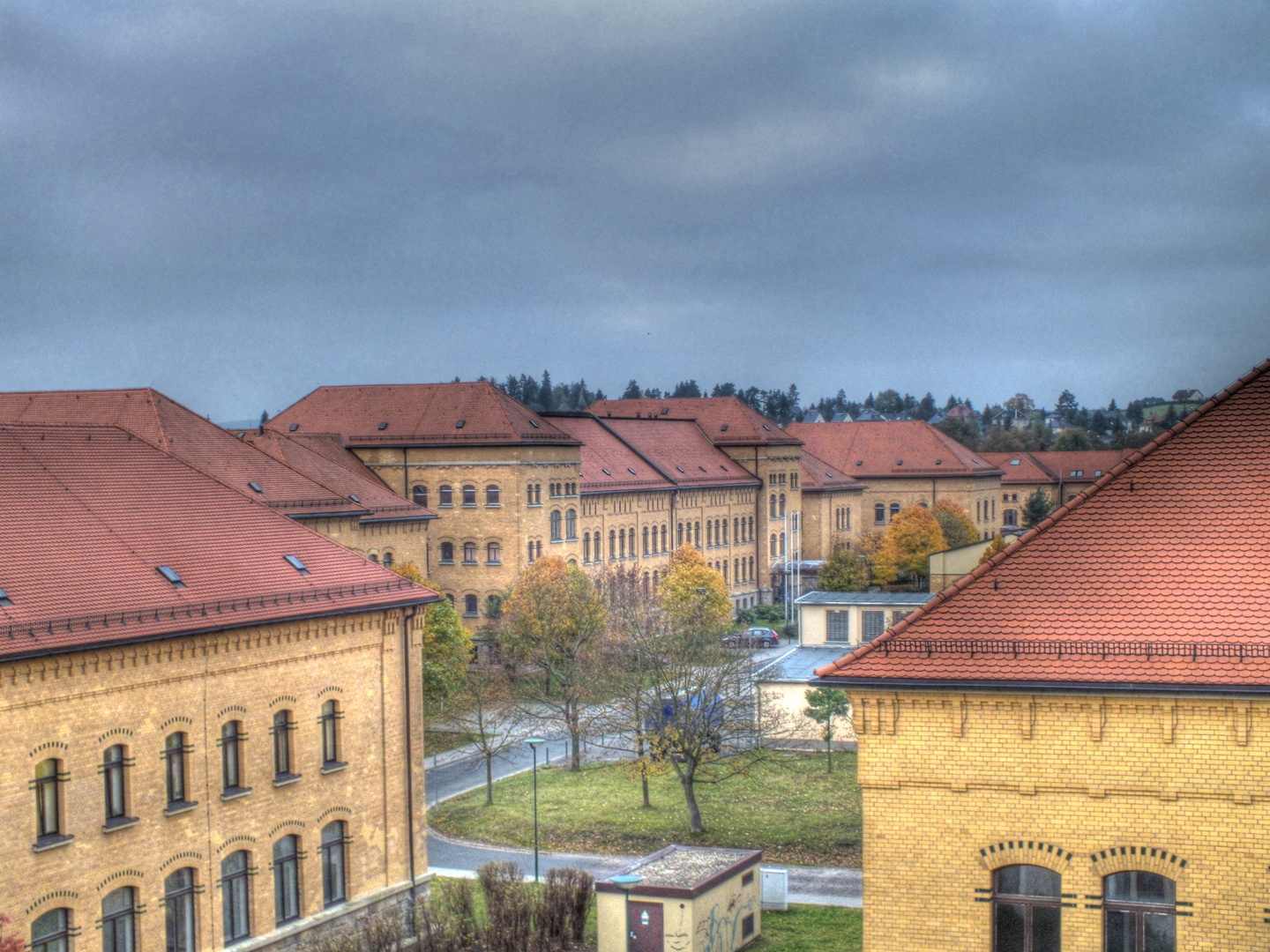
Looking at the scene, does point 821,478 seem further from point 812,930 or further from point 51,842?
point 51,842

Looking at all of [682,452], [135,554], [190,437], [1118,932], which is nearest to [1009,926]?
[1118,932]

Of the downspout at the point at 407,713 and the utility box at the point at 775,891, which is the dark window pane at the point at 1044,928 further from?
the downspout at the point at 407,713

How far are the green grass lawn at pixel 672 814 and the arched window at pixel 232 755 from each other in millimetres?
15787

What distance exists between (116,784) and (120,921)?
257 centimetres

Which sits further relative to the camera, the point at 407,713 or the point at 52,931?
the point at 407,713

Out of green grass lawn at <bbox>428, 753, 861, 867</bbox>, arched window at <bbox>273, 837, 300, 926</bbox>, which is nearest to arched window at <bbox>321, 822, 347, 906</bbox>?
arched window at <bbox>273, 837, 300, 926</bbox>

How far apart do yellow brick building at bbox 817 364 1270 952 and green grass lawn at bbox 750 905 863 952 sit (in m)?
16.3

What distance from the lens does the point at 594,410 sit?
424ft

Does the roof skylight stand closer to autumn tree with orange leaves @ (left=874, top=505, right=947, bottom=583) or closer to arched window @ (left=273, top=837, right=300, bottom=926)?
arched window @ (left=273, top=837, right=300, bottom=926)

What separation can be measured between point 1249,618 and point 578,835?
31550 mm

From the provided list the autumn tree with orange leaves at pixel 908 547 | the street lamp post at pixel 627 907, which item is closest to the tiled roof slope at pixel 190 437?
the street lamp post at pixel 627 907

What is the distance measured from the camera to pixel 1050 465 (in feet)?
548

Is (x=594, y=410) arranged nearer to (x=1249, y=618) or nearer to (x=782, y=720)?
(x=782, y=720)

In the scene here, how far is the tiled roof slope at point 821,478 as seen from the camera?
412 ft
